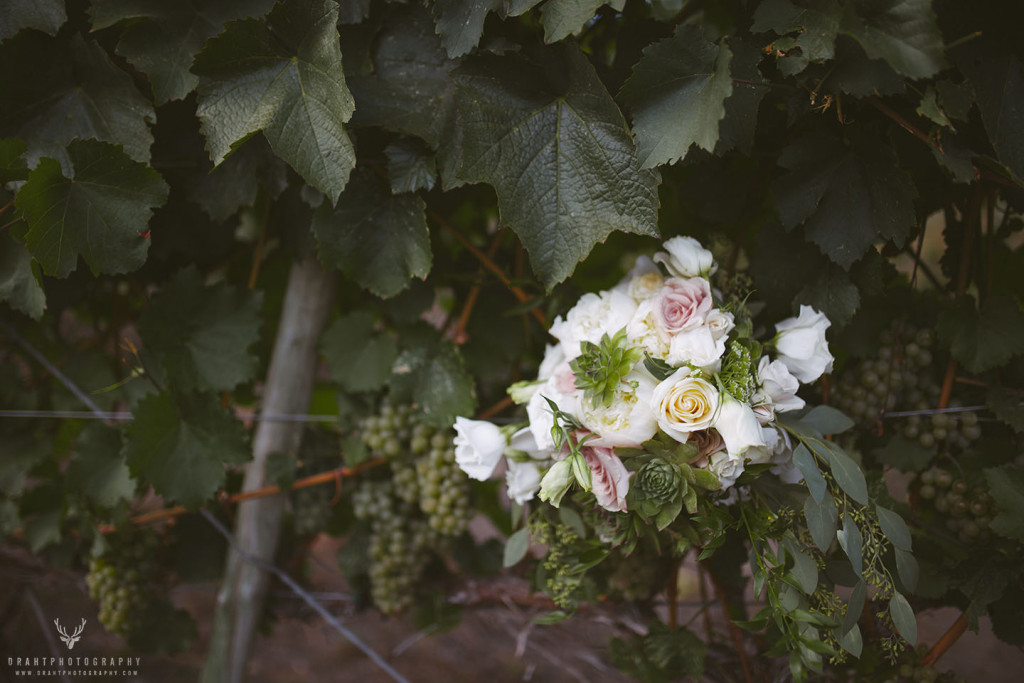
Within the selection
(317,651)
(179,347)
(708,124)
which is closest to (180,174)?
(179,347)

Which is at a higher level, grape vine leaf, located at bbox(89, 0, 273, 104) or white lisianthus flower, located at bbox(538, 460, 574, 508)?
grape vine leaf, located at bbox(89, 0, 273, 104)

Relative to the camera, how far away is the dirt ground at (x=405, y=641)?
1.21 meters

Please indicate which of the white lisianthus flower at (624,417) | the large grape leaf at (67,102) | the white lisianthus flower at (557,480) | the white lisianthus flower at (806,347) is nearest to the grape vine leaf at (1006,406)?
the white lisianthus flower at (806,347)

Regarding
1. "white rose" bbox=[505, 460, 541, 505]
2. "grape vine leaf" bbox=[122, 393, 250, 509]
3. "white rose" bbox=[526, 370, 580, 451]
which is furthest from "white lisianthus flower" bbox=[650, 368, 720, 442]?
"grape vine leaf" bbox=[122, 393, 250, 509]

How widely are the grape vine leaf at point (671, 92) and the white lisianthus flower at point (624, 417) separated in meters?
0.26

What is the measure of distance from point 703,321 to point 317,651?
1706mm

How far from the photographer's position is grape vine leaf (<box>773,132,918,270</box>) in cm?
78

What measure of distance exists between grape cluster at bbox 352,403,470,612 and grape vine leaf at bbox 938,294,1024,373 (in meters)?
0.75

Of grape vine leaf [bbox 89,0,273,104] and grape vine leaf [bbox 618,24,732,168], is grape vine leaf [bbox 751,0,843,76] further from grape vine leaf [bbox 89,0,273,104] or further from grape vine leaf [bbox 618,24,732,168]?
grape vine leaf [bbox 89,0,273,104]

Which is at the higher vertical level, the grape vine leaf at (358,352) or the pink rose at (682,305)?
the pink rose at (682,305)

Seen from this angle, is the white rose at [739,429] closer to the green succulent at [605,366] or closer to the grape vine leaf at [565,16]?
the green succulent at [605,366]

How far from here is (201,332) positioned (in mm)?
1121

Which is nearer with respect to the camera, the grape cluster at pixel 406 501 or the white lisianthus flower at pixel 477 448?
the white lisianthus flower at pixel 477 448

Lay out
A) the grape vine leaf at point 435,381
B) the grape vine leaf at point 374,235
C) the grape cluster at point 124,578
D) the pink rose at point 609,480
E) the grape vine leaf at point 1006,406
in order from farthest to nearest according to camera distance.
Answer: the grape cluster at point 124,578
the grape vine leaf at point 435,381
the grape vine leaf at point 374,235
the grape vine leaf at point 1006,406
the pink rose at point 609,480
